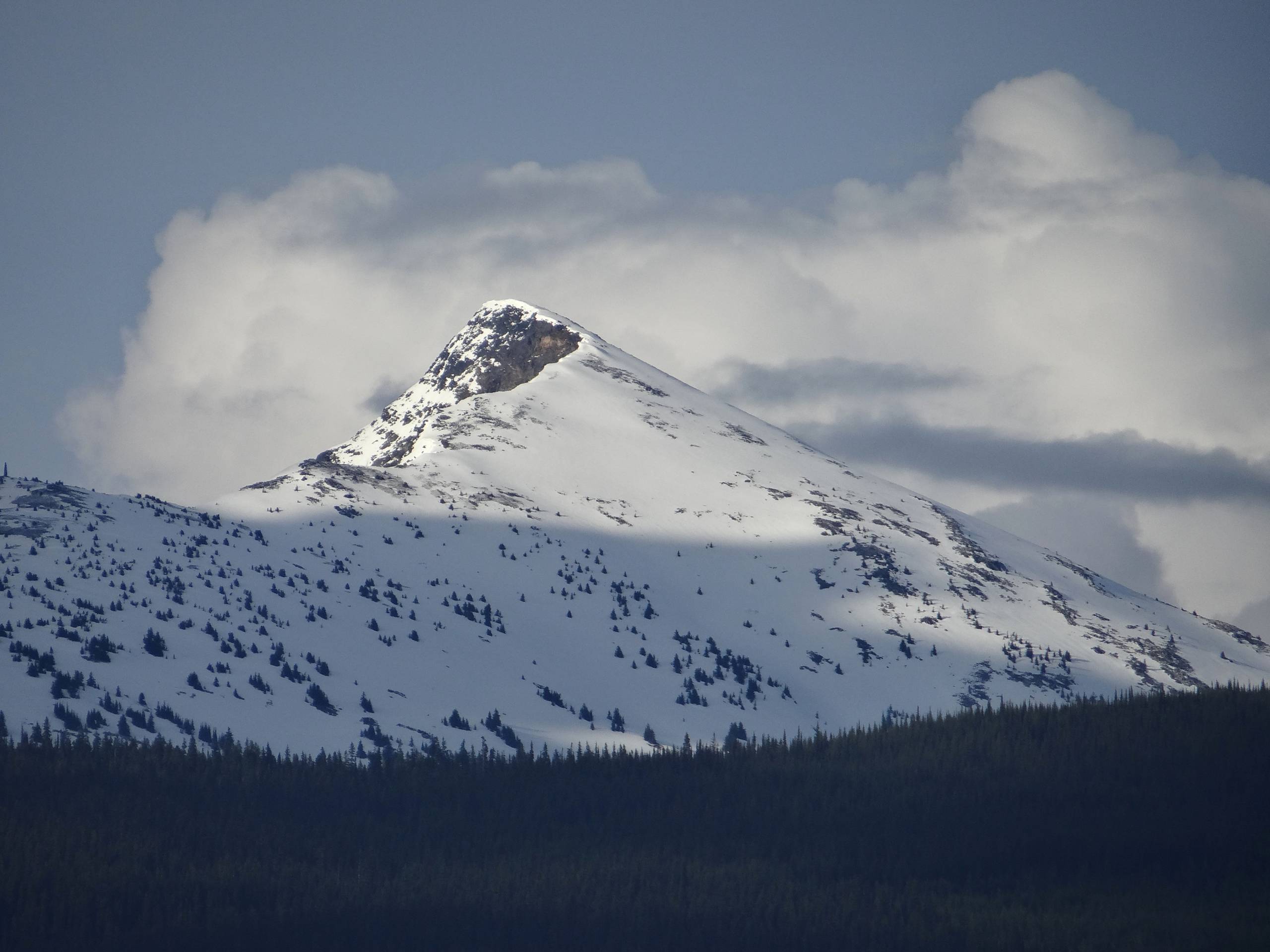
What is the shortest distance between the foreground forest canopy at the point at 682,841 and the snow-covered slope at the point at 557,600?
4.88 m

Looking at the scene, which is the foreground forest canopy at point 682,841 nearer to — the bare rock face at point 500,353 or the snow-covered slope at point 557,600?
the snow-covered slope at point 557,600

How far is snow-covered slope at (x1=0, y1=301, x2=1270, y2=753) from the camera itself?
7512cm

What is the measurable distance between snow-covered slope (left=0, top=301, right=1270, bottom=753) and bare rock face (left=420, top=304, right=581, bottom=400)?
923 centimetres

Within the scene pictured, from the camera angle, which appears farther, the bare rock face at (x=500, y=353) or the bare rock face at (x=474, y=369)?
the bare rock face at (x=500, y=353)

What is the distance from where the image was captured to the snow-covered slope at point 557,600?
246 ft

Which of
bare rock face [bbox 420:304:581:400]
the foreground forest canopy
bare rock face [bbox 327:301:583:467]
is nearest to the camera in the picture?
the foreground forest canopy

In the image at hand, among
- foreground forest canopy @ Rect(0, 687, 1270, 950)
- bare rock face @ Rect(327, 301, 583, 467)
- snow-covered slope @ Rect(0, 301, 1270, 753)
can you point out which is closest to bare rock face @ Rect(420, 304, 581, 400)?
bare rock face @ Rect(327, 301, 583, 467)

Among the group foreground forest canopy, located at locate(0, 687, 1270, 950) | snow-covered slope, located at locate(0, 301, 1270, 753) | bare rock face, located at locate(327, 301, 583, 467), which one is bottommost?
foreground forest canopy, located at locate(0, 687, 1270, 950)

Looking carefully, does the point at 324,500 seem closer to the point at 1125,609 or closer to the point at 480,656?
the point at 480,656

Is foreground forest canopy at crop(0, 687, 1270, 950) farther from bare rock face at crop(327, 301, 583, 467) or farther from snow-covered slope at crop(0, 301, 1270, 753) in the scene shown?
bare rock face at crop(327, 301, 583, 467)

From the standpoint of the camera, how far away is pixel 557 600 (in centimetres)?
10094

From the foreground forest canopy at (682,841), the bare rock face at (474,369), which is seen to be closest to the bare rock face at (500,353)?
the bare rock face at (474,369)

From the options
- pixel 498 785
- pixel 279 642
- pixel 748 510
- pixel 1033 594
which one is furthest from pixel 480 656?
pixel 1033 594

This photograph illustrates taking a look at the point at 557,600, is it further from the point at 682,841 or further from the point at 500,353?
the point at 500,353
